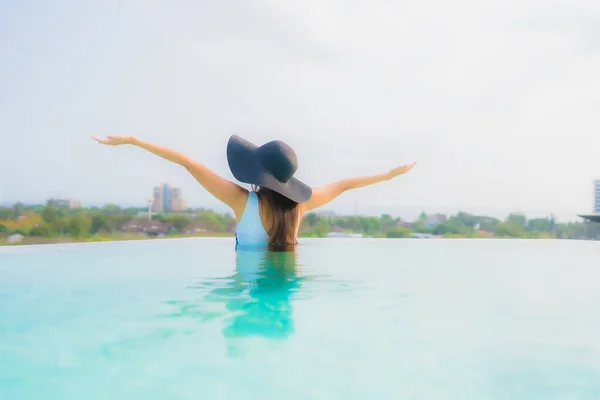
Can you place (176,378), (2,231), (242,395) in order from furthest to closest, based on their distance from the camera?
(2,231)
(176,378)
(242,395)

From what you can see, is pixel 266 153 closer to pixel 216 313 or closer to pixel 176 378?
pixel 216 313

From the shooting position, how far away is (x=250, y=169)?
4.21 m

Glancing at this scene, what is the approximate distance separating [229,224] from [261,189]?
6251 millimetres

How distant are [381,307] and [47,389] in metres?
1.64

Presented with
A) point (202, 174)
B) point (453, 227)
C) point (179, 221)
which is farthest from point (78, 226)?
point (453, 227)

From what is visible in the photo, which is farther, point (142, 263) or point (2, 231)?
point (2, 231)

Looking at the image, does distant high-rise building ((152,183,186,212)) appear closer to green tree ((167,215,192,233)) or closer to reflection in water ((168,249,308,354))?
green tree ((167,215,192,233))

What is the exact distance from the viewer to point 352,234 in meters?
10.8

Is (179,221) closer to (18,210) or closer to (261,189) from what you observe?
(18,210)

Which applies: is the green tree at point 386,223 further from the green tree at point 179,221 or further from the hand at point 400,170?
the hand at point 400,170

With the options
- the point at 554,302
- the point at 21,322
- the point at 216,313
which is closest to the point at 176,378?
the point at 216,313

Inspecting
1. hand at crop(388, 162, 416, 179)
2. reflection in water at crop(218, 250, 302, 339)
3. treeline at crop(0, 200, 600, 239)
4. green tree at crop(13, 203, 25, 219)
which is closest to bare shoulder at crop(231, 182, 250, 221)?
reflection in water at crop(218, 250, 302, 339)

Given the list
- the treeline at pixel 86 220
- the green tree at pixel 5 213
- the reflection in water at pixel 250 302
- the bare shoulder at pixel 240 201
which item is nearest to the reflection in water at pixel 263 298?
the reflection in water at pixel 250 302

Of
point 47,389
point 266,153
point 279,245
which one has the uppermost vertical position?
point 266,153
